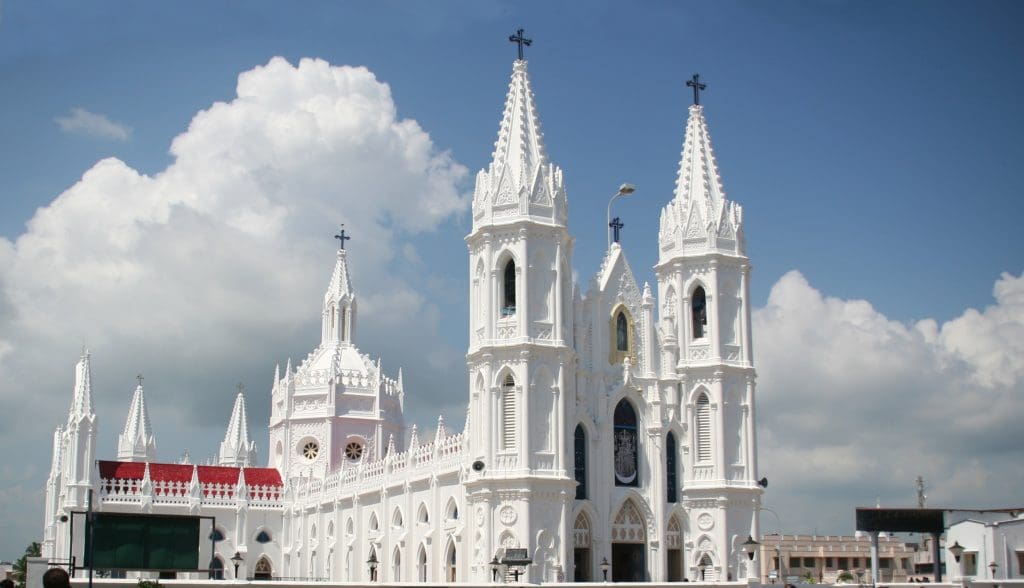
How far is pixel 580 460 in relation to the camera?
5334 cm

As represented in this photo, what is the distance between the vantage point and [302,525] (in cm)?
7744

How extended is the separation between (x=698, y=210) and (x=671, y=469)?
38.5 feet

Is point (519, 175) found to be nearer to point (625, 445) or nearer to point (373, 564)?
point (625, 445)

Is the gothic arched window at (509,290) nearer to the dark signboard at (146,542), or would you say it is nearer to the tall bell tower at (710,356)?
the tall bell tower at (710,356)

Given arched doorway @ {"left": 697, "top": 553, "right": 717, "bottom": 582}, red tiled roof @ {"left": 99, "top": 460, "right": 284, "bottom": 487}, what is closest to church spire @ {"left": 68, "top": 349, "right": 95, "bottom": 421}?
red tiled roof @ {"left": 99, "top": 460, "right": 284, "bottom": 487}

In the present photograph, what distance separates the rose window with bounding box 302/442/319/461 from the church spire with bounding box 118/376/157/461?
1812 cm

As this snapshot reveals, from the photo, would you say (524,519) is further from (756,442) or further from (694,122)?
(694,122)

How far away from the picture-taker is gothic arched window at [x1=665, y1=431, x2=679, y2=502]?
55.1 m

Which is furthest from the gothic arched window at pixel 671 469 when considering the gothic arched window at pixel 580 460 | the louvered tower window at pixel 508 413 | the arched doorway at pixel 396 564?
the arched doorway at pixel 396 564

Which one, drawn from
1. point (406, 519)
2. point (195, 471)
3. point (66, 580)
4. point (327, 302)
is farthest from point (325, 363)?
point (66, 580)

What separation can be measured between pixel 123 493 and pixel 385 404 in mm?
17998

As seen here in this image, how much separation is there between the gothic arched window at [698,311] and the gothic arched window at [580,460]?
7.23m

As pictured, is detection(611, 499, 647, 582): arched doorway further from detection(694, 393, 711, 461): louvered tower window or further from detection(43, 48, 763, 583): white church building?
detection(694, 393, 711, 461): louvered tower window

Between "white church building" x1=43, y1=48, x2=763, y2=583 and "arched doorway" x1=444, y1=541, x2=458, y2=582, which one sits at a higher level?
"white church building" x1=43, y1=48, x2=763, y2=583
